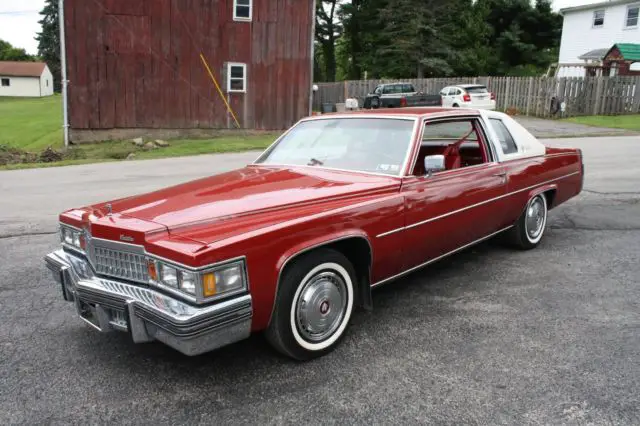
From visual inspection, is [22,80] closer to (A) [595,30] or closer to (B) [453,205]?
(A) [595,30]

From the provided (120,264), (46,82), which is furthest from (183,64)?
(46,82)

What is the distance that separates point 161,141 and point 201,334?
17316mm

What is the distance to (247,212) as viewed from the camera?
10.9ft

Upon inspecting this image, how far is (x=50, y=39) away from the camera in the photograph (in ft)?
285

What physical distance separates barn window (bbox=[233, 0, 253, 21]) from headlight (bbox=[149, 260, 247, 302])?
19279 millimetres

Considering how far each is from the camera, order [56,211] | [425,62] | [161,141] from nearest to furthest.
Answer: [56,211] → [161,141] → [425,62]

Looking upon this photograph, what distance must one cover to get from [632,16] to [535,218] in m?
35.4

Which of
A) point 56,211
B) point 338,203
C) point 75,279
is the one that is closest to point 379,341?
point 338,203

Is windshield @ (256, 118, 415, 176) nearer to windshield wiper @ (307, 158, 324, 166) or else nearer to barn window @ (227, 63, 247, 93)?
windshield wiper @ (307, 158, 324, 166)

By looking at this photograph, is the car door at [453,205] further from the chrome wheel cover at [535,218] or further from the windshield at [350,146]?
the chrome wheel cover at [535,218]

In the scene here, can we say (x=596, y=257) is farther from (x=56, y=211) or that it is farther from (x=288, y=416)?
(x=56, y=211)

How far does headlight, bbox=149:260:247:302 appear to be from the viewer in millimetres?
2850

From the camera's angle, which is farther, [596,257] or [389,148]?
[596,257]

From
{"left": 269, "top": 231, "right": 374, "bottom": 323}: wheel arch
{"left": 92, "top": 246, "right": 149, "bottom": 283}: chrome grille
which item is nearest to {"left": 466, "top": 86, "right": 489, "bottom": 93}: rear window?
{"left": 269, "top": 231, "right": 374, "bottom": 323}: wheel arch
